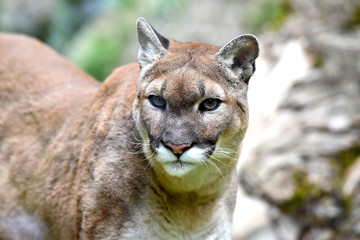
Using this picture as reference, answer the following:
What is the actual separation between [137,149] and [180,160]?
679mm

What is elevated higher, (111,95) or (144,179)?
(111,95)

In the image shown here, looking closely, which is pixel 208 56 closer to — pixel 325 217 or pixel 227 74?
pixel 227 74

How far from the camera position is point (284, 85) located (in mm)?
11219

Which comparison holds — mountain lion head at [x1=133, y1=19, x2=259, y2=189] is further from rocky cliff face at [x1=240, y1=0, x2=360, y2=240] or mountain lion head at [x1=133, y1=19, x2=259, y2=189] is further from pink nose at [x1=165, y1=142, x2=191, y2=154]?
rocky cliff face at [x1=240, y1=0, x2=360, y2=240]

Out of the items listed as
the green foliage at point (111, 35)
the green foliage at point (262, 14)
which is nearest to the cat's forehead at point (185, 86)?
the green foliage at point (262, 14)

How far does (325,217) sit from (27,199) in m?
4.68

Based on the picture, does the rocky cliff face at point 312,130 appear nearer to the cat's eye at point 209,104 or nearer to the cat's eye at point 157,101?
the cat's eye at point 209,104

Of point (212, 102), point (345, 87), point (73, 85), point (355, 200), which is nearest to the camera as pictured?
point (212, 102)

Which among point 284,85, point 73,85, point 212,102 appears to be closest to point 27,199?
point 73,85

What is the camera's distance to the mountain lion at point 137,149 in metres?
5.33

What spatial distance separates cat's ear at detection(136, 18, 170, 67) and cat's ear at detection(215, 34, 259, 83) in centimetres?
58

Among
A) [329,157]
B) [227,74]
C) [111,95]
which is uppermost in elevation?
[227,74]

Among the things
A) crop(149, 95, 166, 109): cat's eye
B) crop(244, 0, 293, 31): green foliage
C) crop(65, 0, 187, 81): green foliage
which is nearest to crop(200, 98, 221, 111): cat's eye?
crop(149, 95, 166, 109): cat's eye

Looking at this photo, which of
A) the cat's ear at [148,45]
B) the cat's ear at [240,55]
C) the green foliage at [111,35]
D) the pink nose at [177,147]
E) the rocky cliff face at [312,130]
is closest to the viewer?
the pink nose at [177,147]
